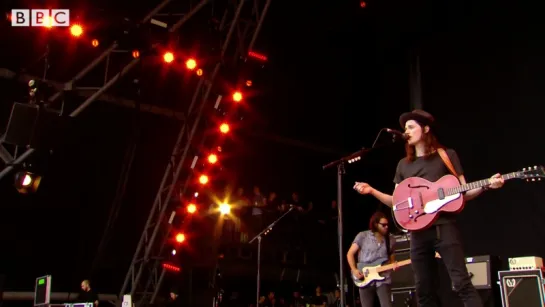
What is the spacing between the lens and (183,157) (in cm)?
990

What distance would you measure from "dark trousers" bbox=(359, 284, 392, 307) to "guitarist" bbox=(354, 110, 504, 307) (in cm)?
241

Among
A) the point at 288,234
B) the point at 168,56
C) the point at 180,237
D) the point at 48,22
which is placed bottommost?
the point at 180,237

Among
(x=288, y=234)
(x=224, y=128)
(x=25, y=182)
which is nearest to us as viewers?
(x=25, y=182)

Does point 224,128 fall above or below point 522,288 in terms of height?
above

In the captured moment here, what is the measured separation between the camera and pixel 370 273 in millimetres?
6637

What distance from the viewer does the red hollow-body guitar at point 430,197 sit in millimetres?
4031

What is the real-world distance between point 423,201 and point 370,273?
2622 millimetres

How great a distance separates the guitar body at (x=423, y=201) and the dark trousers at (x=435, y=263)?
10cm

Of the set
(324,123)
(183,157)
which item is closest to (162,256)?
(183,157)

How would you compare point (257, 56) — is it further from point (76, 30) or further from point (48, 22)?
point (48, 22)

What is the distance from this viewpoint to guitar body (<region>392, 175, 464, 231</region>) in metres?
4.10

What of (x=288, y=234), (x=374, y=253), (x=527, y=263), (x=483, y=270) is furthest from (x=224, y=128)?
(x=527, y=263)

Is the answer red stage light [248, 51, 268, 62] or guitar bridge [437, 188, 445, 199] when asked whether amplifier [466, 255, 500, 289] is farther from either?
red stage light [248, 51, 268, 62]

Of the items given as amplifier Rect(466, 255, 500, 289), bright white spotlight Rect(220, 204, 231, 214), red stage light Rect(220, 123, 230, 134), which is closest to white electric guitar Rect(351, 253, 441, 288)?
amplifier Rect(466, 255, 500, 289)
